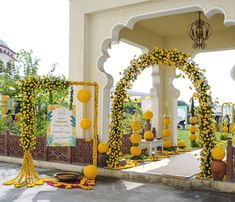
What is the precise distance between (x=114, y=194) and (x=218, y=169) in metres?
2.26

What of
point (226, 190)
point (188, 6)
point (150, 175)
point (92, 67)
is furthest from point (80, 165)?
point (188, 6)

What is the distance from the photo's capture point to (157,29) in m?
12.3

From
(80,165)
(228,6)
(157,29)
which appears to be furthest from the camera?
(157,29)

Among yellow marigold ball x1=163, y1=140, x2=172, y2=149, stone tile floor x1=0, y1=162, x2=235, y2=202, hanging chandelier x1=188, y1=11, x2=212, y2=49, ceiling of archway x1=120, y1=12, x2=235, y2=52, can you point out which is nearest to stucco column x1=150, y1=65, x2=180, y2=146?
yellow marigold ball x1=163, y1=140, x2=172, y2=149

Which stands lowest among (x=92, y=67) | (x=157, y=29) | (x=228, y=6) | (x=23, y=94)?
(x=23, y=94)

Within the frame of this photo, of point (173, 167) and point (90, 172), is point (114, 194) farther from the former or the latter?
point (173, 167)

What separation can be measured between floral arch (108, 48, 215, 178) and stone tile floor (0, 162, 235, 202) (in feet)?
3.02

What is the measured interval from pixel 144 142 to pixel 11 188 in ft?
16.1

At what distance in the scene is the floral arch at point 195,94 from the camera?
24.6 feet

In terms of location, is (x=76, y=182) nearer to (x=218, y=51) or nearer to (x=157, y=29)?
(x=157, y=29)

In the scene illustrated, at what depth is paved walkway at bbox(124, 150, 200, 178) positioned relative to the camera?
27.1 feet

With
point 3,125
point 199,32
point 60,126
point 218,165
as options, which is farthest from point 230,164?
point 3,125

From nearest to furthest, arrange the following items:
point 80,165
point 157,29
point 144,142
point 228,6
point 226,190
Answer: point 226,190, point 228,6, point 80,165, point 144,142, point 157,29

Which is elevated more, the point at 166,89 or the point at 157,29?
the point at 157,29
